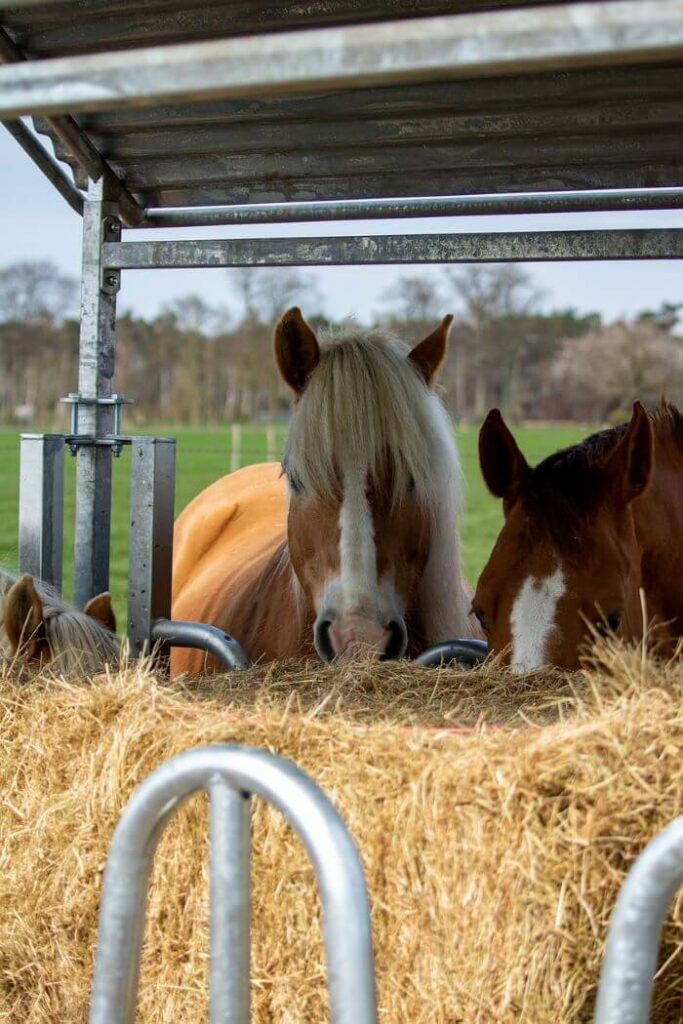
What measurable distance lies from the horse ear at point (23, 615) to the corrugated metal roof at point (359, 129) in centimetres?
148

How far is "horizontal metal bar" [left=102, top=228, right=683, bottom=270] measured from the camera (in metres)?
2.96

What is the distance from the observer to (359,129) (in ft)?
10.1

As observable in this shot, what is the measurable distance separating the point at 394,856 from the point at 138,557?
1695mm

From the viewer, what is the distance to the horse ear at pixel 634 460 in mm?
2699

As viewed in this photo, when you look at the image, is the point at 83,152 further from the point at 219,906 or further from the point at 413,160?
the point at 219,906

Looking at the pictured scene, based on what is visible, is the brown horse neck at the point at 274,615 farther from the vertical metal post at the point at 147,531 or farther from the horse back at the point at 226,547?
the vertical metal post at the point at 147,531

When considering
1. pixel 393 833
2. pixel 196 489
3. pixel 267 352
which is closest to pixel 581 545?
pixel 393 833

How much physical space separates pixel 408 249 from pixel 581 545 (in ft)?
3.51

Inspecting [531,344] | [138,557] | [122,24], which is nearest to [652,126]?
[122,24]

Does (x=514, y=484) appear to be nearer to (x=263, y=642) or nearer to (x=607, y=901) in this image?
(x=263, y=642)

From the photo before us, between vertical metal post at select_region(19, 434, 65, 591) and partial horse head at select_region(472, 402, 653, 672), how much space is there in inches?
50.3

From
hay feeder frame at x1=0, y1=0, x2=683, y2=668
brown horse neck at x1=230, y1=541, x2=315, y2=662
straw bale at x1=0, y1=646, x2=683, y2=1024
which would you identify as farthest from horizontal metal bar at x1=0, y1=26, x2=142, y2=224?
straw bale at x1=0, y1=646, x2=683, y2=1024

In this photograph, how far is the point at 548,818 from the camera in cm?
146

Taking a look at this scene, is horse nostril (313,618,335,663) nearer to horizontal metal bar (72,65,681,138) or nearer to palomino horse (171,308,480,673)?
palomino horse (171,308,480,673)
